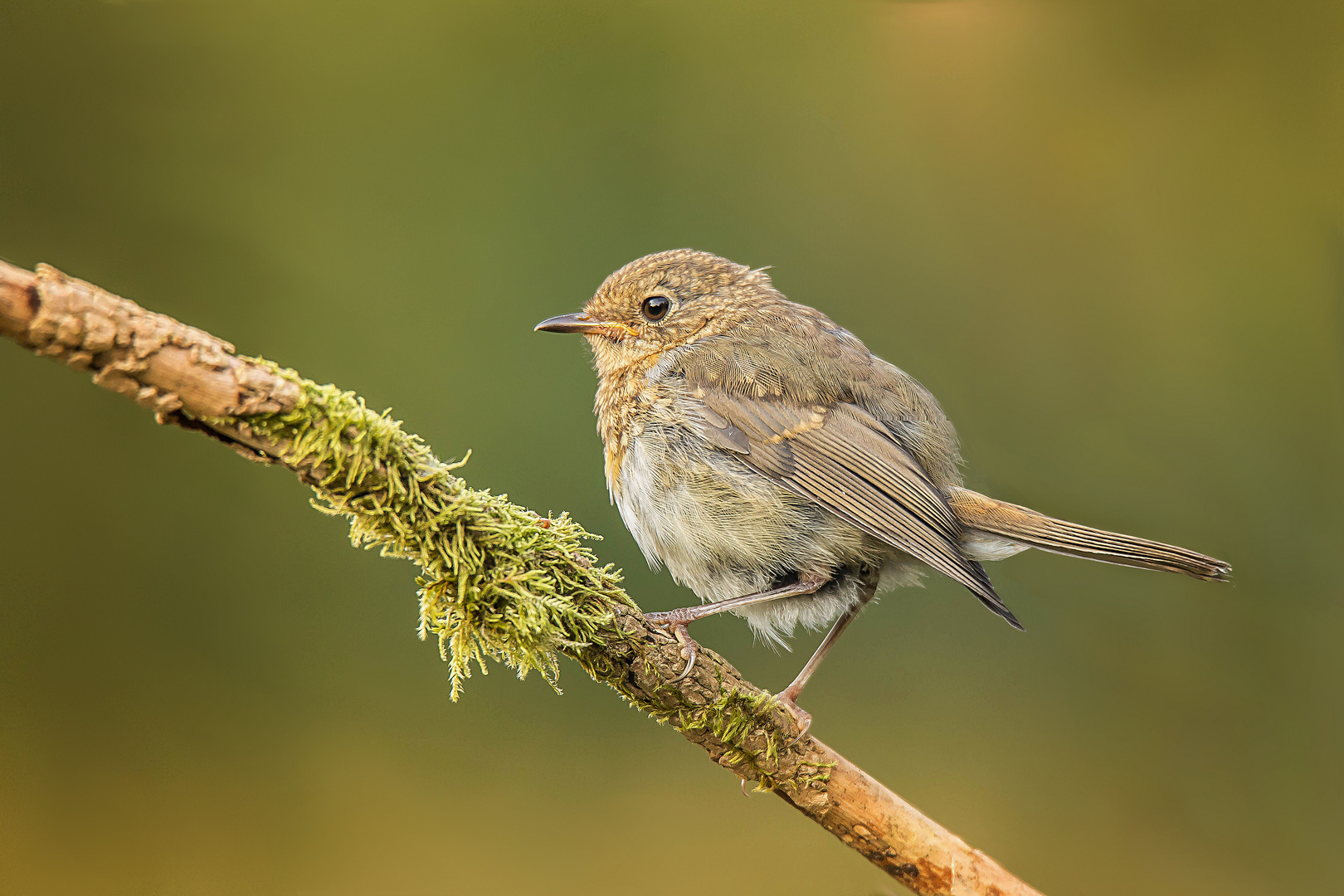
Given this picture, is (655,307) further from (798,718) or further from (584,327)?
(798,718)

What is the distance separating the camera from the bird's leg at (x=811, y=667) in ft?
7.93

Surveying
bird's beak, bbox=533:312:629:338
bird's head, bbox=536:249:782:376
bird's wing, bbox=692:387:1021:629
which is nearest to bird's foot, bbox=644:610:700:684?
bird's wing, bbox=692:387:1021:629

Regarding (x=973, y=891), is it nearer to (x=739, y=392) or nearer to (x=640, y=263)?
(x=739, y=392)

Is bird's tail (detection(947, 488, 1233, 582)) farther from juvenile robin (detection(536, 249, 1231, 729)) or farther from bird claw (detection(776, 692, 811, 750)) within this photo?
bird claw (detection(776, 692, 811, 750))

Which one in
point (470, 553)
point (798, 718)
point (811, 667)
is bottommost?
point (470, 553)

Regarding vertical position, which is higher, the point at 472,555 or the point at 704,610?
the point at 704,610

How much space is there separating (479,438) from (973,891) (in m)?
3.19

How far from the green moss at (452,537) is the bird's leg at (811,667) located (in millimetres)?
661

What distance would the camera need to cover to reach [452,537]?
6.21ft

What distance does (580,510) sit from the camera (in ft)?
14.8

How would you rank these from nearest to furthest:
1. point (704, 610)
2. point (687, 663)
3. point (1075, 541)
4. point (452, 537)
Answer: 1. point (452, 537)
2. point (687, 663)
3. point (704, 610)
4. point (1075, 541)

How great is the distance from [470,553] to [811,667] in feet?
4.15

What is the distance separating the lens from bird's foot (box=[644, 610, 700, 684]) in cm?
217

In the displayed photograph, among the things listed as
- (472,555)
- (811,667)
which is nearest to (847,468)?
(811,667)
